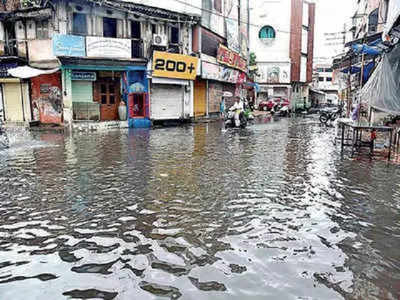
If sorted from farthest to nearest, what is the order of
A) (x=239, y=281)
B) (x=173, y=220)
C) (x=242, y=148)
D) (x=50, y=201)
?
(x=242, y=148)
(x=50, y=201)
(x=173, y=220)
(x=239, y=281)

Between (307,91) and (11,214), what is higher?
(307,91)

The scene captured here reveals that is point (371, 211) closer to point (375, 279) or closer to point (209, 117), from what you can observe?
point (375, 279)

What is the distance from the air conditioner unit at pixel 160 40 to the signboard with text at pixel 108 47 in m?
1.70

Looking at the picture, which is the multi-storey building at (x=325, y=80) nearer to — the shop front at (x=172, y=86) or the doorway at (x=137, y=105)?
the shop front at (x=172, y=86)

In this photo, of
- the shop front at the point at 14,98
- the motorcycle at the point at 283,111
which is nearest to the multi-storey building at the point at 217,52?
the motorcycle at the point at 283,111

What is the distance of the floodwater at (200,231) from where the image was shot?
3.35 m

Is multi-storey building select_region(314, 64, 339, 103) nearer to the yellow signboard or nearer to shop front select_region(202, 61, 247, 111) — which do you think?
shop front select_region(202, 61, 247, 111)

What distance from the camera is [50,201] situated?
598 centimetres

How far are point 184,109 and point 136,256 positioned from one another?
21.5 m

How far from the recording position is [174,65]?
2283 cm

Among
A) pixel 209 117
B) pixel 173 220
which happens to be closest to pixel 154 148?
pixel 173 220

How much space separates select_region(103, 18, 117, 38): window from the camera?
21406 mm

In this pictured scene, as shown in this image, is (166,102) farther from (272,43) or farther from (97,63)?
(272,43)

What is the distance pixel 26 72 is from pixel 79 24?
13.5 ft
